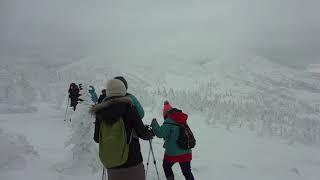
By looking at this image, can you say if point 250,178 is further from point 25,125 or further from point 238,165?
point 25,125

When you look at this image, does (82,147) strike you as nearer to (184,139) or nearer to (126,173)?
(184,139)

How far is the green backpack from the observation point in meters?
5.73

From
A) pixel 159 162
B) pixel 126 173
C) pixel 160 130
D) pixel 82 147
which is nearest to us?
pixel 126 173

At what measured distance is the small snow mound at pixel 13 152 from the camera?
32.2 ft

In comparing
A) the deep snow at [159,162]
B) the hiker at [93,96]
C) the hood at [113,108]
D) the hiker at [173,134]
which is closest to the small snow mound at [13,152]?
the deep snow at [159,162]

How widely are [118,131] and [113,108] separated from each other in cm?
37

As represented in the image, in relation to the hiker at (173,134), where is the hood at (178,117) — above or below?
above

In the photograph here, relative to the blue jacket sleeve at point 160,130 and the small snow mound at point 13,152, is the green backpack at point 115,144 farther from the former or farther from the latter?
the small snow mound at point 13,152

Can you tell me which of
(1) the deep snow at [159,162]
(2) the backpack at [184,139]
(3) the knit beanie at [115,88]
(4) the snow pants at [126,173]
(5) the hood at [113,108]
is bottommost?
(1) the deep snow at [159,162]

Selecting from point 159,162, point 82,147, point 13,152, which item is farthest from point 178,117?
point 159,162

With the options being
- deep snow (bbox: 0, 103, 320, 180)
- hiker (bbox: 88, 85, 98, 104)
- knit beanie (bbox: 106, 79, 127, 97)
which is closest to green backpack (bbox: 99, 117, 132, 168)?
knit beanie (bbox: 106, 79, 127, 97)

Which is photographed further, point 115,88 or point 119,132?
point 115,88

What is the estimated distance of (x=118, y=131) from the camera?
5734mm

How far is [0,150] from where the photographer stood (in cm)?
1001
